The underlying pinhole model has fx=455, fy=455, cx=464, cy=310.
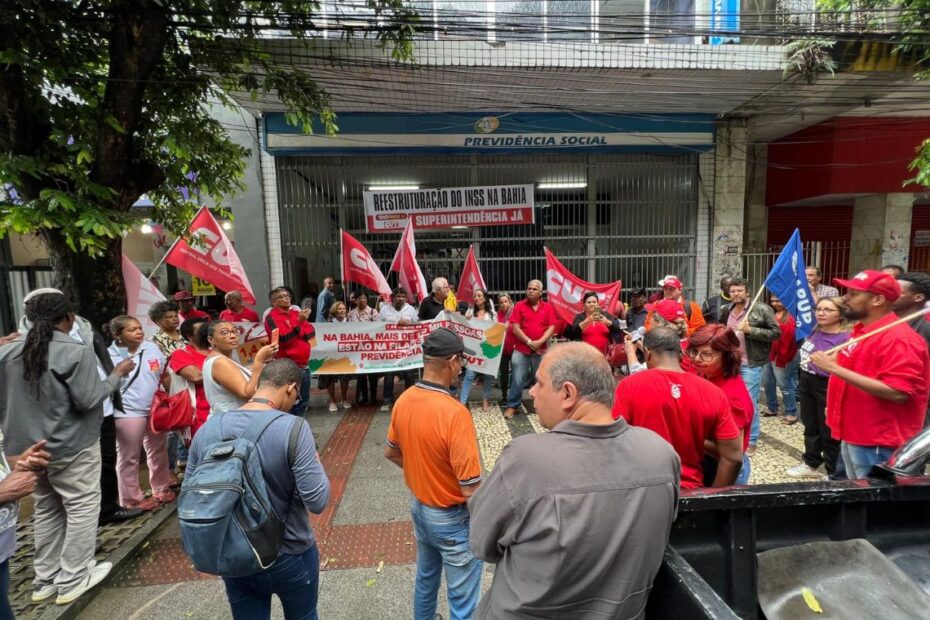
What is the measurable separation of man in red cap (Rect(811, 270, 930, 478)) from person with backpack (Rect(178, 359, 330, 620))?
10.2 ft

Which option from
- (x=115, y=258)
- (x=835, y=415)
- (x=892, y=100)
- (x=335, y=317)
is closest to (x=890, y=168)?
(x=892, y=100)

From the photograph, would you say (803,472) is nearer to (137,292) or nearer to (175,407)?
(175,407)

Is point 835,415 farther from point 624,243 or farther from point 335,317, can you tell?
point 624,243

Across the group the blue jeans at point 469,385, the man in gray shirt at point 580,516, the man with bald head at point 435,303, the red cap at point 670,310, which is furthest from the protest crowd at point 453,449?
the man with bald head at point 435,303

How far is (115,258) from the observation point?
4684mm

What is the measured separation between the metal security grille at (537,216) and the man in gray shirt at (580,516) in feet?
26.7

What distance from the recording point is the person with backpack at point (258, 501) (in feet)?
5.78

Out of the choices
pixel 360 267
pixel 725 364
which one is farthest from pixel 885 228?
pixel 360 267

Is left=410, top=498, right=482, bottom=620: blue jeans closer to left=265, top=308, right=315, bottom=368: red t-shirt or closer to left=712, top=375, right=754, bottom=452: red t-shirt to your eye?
left=712, top=375, right=754, bottom=452: red t-shirt

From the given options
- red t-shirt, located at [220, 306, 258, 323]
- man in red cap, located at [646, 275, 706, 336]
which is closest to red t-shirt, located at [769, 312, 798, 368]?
man in red cap, located at [646, 275, 706, 336]

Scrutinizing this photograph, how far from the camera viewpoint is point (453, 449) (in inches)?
86.5

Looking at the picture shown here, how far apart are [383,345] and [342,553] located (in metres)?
3.65

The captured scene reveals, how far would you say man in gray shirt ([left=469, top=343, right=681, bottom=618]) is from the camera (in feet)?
4.32

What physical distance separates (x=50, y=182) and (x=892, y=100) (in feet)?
45.2
